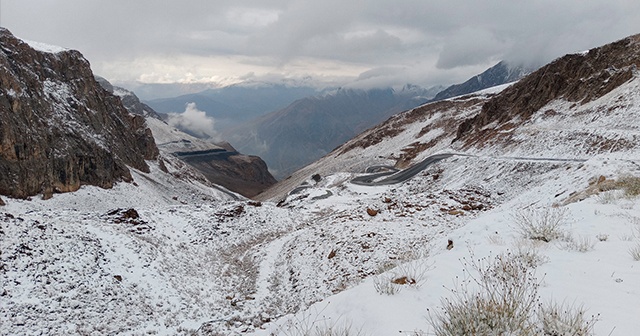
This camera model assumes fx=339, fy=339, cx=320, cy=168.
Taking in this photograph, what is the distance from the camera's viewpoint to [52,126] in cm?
4531

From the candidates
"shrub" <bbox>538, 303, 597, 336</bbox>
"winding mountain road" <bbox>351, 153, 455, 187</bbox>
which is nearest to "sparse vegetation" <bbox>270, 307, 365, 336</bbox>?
"shrub" <bbox>538, 303, 597, 336</bbox>

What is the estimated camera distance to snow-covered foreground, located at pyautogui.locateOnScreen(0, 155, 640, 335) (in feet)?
17.0

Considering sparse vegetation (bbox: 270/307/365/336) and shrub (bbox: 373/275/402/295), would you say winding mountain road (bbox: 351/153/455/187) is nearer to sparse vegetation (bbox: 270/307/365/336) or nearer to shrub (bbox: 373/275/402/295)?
shrub (bbox: 373/275/402/295)

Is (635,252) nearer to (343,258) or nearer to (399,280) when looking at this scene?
(399,280)

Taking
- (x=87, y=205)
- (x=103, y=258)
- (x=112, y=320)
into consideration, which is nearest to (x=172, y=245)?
(x=103, y=258)

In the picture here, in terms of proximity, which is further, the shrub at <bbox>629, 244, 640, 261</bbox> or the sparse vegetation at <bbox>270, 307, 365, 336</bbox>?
the shrub at <bbox>629, 244, 640, 261</bbox>

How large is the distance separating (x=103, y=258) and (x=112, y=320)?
4.05 meters

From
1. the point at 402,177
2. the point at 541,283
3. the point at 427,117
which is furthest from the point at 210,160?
the point at 541,283

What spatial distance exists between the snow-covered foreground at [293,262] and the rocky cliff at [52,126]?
28.5 meters

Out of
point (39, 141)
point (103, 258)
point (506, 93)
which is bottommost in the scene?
point (103, 258)

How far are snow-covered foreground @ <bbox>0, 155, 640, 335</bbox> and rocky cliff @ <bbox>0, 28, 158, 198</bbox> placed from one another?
28.5 metres

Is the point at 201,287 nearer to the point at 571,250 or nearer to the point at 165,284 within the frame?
the point at 165,284

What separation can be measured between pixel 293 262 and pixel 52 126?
46.0 meters

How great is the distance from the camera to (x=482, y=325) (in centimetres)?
357
